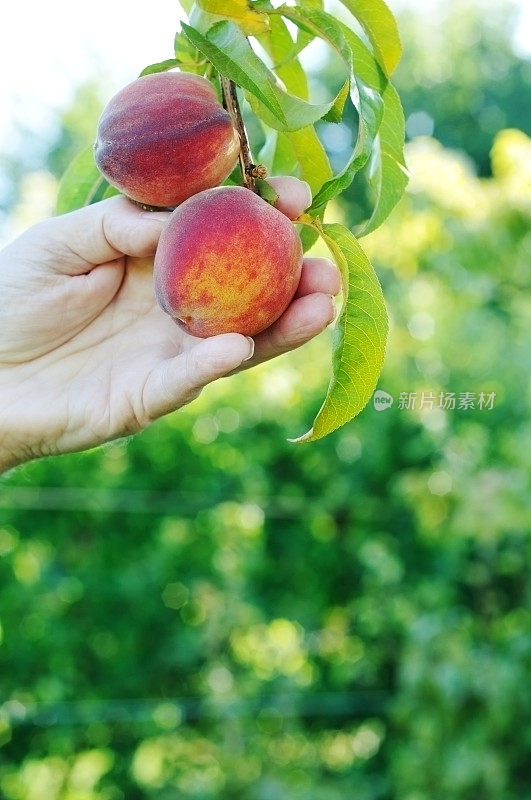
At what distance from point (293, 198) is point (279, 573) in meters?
2.16

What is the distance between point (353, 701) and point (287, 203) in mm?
2292

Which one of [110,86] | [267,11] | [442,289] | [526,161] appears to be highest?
[267,11]

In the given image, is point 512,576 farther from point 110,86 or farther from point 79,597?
point 110,86

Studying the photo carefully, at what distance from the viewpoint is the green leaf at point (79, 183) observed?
2.60 ft

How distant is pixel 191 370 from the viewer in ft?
2.23

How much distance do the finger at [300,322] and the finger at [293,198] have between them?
70 mm

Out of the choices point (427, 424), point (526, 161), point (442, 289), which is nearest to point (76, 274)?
point (526, 161)

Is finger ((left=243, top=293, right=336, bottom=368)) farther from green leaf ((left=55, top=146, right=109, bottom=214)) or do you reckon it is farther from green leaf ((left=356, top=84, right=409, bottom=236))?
green leaf ((left=55, top=146, right=109, bottom=214))

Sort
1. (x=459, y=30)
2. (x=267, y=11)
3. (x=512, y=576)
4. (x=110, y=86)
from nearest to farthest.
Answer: (x=267, y=11), (x=512, y=576), (x=110, y=86), (x=459, y=30)

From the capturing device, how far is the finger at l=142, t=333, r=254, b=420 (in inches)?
24.5

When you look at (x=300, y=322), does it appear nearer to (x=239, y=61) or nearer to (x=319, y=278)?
(x=319, y=278)

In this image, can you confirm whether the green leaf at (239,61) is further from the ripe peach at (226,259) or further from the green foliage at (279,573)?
the green foliage at (279,573)

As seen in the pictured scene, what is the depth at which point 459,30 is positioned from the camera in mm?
13430

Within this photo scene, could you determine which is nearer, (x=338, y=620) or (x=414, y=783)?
(x=414, y=783)
